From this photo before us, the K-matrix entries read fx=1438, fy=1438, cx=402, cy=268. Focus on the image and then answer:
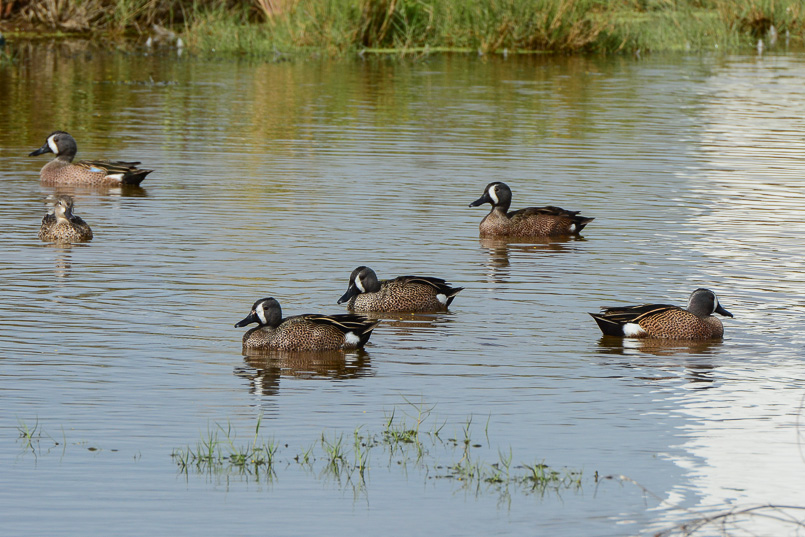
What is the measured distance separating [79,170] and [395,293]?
8393 millimetres

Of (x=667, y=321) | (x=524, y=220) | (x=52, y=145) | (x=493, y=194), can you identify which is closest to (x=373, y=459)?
(x=667, y=321)

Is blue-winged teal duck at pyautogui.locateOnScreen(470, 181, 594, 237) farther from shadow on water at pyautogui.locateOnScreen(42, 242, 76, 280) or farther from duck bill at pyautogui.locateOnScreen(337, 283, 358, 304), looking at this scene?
shadow on water at pyautogui.locateOnScreen(42, 242, 76, 280)

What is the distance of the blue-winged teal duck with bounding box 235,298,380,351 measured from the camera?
10422 millimetres

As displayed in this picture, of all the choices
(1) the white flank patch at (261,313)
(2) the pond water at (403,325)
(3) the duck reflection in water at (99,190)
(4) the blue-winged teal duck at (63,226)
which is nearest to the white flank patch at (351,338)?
(2) the pond water at (403,325)

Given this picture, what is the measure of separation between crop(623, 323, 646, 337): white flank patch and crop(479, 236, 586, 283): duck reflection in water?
9.77 feet

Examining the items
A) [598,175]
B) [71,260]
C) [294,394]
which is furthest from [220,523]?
[598,175]

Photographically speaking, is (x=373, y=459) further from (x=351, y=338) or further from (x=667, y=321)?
(x=667, y=321)

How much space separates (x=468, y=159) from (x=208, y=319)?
10499mm

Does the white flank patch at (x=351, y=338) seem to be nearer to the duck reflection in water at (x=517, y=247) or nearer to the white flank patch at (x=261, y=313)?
the white flank patch at (x=261, y=313)

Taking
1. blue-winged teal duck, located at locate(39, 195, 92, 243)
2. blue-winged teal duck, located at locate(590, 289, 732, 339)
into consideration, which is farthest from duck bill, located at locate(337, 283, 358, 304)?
blue-winged teal duck, located at locate(39, 195, 92, 243)

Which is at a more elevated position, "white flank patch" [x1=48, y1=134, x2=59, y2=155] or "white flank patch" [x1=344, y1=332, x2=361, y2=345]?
"white flank patch" [x1=48, y1=134, x2=59, y2=155]

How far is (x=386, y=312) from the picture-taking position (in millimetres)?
12055

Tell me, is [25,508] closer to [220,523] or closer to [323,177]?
[220,523]

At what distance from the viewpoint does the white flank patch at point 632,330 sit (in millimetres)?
10938
